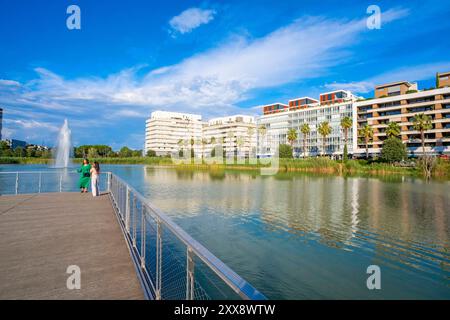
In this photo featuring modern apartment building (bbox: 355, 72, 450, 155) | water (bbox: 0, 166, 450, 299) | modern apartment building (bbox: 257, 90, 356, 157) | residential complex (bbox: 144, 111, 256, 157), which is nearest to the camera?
water (bbox: 0, 166, 450, 299)

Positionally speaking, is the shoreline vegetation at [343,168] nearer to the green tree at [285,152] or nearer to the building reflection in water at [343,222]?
the green tree at [285,152]

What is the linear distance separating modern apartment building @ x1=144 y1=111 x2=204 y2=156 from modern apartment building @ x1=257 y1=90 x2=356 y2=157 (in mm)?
52827

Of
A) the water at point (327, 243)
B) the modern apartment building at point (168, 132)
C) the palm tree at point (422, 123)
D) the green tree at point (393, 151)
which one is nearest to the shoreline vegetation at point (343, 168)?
the green tree at point (393, 151)

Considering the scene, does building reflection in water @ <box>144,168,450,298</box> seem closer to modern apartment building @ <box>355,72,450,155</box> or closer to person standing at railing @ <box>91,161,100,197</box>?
person standing at railing @ <box>91,161,100,197</box>

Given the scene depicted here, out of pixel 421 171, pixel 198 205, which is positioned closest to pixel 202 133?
pixel 421 171

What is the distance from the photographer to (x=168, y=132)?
6412 inches

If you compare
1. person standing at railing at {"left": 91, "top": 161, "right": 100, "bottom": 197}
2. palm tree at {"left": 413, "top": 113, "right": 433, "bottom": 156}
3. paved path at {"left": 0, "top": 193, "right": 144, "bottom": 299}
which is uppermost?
palm tree at {"left": 413, "top": 113, "right": 433, "bottom": 156}

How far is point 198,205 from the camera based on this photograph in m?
17.6

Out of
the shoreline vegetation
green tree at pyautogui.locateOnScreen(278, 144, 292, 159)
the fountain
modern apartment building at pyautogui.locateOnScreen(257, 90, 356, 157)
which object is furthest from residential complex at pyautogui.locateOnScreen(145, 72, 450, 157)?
the fountain

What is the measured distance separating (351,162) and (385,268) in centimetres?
5322

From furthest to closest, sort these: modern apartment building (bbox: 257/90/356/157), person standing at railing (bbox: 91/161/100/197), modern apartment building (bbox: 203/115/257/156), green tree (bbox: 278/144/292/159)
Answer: modern apartment building (bbox: 203/115/257/156) → modern apartment building (bbox: 257/90/356/157) → green tree (bbox: 278/144/292/159) → person standing at railing (bbox: 91/161/100/197)

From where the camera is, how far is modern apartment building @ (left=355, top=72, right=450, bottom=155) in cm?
6788

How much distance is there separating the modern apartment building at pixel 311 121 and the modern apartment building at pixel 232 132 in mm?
28911
